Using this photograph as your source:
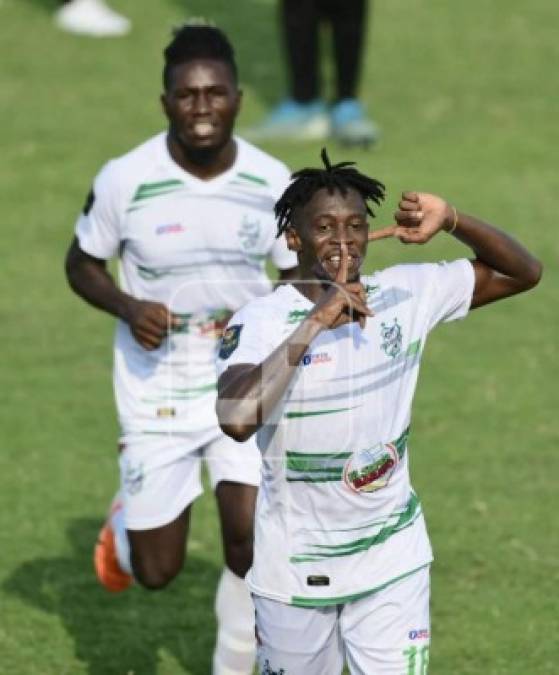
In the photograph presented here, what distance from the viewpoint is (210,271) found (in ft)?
31.0

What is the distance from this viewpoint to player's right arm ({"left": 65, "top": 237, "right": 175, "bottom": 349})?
9.05 metres

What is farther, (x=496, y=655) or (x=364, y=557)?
(x=496, y=655)

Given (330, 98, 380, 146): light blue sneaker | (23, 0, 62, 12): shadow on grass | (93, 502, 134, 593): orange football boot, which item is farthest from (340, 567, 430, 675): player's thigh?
(23, 0, 62, 12): shadow on grass

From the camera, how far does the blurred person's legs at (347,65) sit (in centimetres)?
1995

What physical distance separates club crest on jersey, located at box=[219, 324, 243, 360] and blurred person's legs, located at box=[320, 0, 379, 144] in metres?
13.3

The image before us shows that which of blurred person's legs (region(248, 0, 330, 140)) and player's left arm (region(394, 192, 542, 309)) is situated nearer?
player's left arm (region(394, 192, 542, 309))

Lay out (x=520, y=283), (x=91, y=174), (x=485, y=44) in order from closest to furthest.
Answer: (x=520, y=283)
(x=91, y=174)
(x=485, y=44)

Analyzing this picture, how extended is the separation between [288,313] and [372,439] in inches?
21.4

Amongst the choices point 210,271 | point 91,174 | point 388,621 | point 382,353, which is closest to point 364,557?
point 388,621

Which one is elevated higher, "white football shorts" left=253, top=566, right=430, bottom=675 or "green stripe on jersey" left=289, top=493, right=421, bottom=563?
"green stripe on jersey" left=289, top=493, right=421, bottom=563

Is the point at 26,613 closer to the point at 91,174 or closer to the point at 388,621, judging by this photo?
the point at 388,621

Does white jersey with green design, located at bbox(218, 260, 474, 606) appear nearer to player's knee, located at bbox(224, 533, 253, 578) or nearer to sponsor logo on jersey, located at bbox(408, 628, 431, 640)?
sponsor logo on jersey, located at bbox(408, 628, 431, 640)

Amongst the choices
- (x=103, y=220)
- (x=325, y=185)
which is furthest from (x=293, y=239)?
(x=103, y=220)

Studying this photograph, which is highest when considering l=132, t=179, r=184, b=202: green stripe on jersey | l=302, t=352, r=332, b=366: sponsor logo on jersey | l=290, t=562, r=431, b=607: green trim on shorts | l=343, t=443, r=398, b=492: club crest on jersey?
l=132, t=179, r=184, b=202: green stripe on jersey
